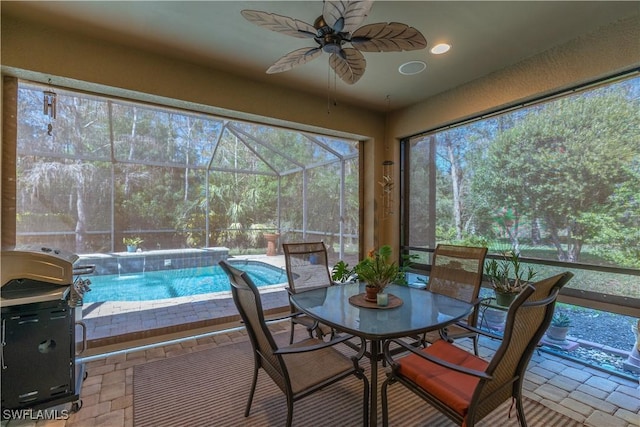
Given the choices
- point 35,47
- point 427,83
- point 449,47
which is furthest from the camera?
point 427,83

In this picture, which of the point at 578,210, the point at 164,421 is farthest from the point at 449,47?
the point at 164,421

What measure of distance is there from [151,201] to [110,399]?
15.4 feet

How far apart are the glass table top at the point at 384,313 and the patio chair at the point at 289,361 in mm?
148

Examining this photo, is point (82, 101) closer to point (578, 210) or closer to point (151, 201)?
point (151, 201)

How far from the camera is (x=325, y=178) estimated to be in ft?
20.3

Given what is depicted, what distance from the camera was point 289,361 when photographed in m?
1.82

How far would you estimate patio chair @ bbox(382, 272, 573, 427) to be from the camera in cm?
126

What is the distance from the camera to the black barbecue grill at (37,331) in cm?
179

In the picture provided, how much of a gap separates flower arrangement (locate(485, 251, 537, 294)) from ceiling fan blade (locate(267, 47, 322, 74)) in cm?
275

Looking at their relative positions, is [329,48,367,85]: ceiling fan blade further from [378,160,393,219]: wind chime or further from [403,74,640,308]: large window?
[378,160,393,219]: wind chime

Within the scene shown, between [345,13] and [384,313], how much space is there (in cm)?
182

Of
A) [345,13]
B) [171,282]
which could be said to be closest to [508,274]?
[345,13]

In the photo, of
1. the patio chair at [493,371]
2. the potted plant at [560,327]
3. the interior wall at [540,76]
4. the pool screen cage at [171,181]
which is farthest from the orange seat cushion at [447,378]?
the pool screen cage at [171,181]

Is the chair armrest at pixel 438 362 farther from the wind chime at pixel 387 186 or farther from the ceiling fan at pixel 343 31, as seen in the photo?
the wind chime at pixel 387 186
